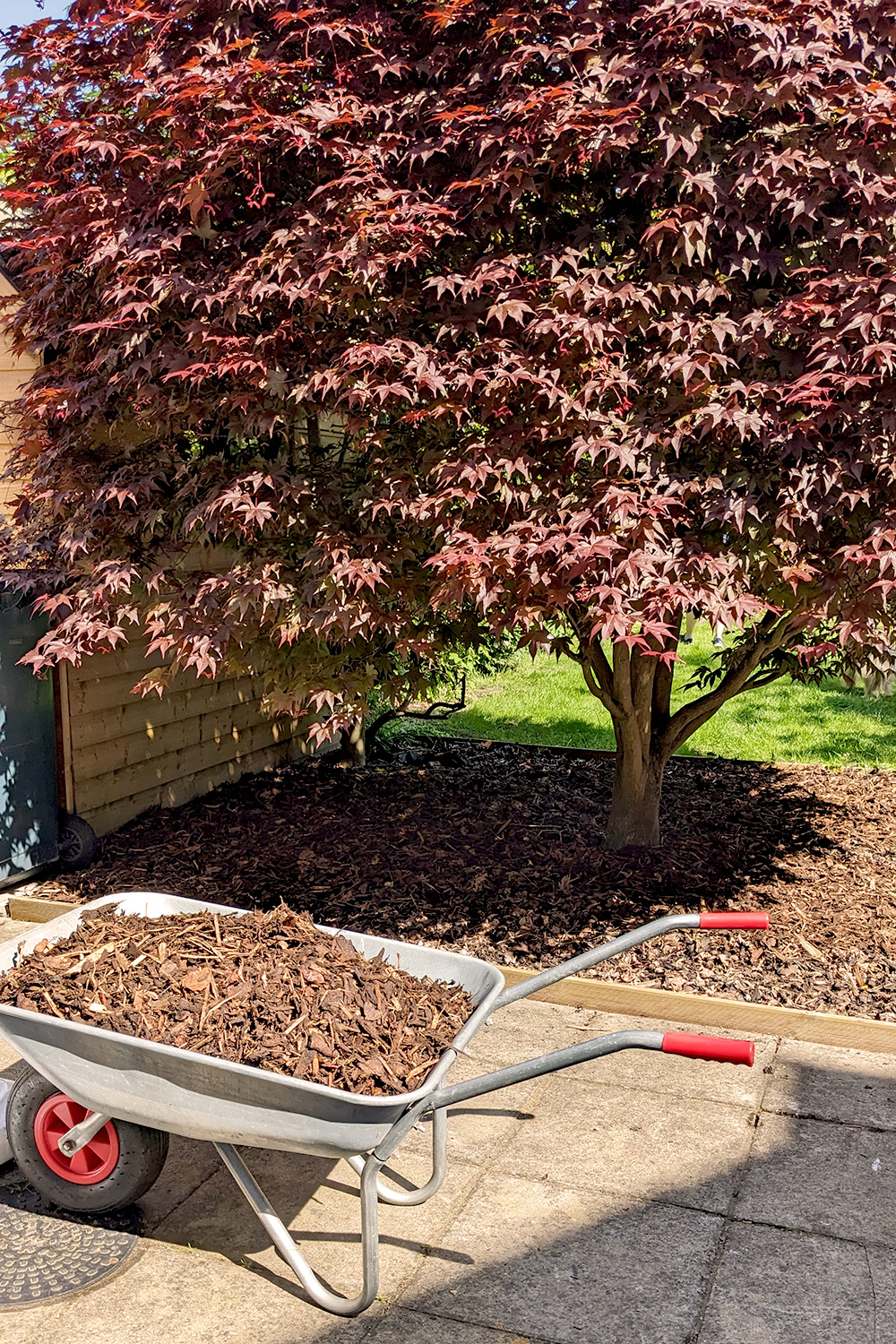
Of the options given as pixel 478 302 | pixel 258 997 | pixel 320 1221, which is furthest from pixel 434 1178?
pixel 478 302

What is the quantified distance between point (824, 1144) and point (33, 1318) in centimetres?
213

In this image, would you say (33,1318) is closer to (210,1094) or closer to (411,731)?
(210,1094)

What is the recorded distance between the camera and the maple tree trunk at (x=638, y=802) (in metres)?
5.23

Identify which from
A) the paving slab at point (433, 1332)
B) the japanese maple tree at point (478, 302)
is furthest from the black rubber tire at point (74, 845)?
the paving slab at point (433, 1332)

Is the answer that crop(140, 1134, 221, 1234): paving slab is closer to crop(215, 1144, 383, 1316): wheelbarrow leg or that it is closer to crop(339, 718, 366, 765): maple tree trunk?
crop(215, 1144, 383, 1316): wheelbarrow leg

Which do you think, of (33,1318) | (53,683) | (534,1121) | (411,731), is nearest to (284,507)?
(53,683)

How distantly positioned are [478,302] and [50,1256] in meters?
3.06

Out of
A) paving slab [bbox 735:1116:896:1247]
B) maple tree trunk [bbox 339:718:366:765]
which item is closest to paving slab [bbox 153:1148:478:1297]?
paving slab [bbox 735:1116:896:1247]

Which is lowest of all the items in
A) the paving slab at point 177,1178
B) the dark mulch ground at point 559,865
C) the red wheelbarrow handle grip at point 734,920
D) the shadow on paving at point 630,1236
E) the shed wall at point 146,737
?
the paving slab at point 177,1178

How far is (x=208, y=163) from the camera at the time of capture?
3809 mm

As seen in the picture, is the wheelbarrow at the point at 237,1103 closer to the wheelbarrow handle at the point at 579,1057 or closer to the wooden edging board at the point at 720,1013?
the wheelbarrow handle at the point at 579,1057

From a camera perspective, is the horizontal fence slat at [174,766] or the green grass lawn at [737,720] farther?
the green grass lawn at [737,720]

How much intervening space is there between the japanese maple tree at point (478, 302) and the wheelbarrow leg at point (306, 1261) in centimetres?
173

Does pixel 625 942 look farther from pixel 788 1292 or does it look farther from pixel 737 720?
pixel 737 720
